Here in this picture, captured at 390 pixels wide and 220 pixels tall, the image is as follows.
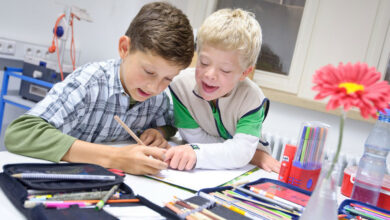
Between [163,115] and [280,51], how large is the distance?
1.62m

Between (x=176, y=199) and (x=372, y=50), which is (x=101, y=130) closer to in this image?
(x=176, y=199)

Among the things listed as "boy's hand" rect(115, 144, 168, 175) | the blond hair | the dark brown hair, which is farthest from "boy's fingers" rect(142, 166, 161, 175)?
the blond hair

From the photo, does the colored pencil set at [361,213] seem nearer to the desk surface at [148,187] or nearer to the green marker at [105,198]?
the desk surface at [148,187]

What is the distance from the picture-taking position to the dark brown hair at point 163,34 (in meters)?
0.92

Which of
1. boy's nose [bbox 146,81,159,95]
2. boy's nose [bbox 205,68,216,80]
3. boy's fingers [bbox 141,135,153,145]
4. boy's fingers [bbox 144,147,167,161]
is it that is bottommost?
boy's fingers [bbox 141,135,153,145]

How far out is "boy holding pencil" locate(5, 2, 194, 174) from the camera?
0.76 m

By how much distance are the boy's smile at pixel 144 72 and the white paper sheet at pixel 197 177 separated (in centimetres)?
26

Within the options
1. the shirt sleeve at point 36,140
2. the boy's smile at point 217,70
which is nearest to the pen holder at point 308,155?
the boy's smile at point 217,70

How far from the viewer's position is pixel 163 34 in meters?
0.93

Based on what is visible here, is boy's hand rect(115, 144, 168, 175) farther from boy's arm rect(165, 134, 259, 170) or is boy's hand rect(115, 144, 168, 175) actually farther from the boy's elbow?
the boy's elbow

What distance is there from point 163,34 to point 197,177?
414 mm

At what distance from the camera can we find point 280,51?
2547 millimetres

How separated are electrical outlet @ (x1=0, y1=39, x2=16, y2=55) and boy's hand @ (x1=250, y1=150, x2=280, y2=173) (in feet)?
5.67

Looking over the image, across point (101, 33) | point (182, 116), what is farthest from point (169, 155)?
point (101, 33)
